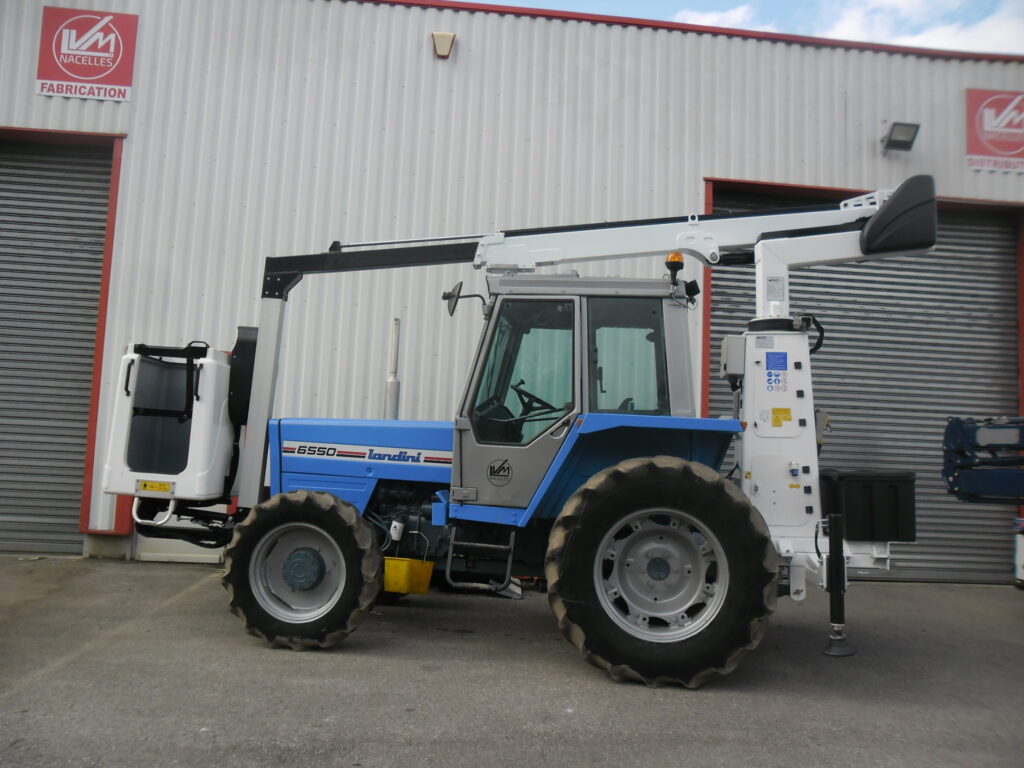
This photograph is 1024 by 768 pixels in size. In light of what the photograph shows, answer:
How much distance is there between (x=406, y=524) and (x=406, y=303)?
3.50 m

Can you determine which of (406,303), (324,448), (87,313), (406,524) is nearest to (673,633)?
(406,524)

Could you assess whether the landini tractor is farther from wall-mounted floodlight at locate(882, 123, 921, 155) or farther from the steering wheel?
wall-mounted floodlight at locate(882, 123, 921, 155)

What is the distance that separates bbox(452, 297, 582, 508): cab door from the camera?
168 inches

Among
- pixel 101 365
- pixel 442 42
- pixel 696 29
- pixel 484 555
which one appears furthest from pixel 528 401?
pixel 696 29

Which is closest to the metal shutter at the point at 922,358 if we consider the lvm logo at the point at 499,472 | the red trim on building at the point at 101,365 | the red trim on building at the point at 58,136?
the lvm logo at the point at 499,472

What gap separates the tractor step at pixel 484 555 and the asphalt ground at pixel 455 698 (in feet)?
1.41

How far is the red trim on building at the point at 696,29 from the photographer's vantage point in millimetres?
7816

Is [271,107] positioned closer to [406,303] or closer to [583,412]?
[406,303]

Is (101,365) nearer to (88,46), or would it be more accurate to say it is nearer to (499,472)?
(88,46)

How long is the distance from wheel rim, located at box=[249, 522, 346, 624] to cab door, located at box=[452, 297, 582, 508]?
36.6 inches

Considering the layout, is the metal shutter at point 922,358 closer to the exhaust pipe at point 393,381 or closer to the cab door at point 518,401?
the exhaust pipe at point 393,381

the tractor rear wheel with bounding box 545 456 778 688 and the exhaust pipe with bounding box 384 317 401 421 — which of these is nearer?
the tractor rear wheel with bounding box 545 456 778 688

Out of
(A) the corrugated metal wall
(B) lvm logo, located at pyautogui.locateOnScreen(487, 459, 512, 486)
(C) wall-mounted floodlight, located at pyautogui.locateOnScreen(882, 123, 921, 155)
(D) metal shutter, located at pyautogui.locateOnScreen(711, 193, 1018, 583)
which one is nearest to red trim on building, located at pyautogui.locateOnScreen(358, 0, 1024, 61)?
(A) the corrugated metal wall

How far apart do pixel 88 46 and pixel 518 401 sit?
22.4 ft
